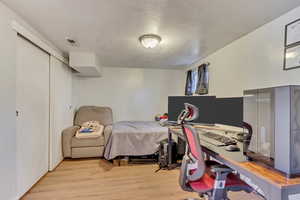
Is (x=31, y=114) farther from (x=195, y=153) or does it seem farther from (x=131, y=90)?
(x=131, y=90)

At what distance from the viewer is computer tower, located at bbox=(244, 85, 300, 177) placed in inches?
35.6

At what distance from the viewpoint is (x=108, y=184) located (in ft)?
7.71

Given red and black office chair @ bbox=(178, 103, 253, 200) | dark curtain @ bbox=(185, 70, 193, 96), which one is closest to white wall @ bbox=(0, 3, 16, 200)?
red and black office chair @ bbox=(178, 103, 253, 200)

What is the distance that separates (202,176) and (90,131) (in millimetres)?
2638

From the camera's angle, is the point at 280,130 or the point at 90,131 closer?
the point at 280,130

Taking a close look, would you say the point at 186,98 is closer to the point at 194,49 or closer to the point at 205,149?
the point at 194,49

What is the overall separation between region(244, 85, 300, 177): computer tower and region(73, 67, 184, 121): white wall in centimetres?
A: 363

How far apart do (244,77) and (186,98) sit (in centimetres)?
89

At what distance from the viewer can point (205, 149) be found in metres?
1.54

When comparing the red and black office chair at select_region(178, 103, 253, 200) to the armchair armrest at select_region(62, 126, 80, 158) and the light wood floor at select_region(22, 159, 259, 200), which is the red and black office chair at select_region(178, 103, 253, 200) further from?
the armchair armrest at select_region(62, 126, 80, 158)

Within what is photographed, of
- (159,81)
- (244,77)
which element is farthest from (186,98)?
(159,81)

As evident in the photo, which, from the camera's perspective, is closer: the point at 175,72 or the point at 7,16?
the point at 7,16

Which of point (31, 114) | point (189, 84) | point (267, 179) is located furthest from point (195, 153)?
point (189, 84)

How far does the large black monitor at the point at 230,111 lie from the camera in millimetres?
1931
